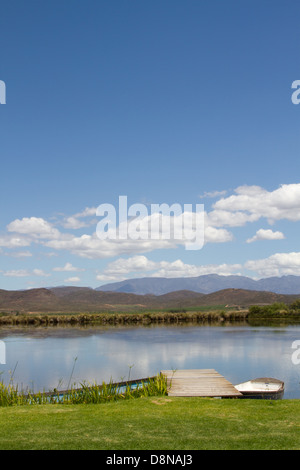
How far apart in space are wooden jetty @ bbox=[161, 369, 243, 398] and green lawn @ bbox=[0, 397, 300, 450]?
1180mm

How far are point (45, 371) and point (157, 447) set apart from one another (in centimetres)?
1612

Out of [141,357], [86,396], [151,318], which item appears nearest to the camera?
[86,396]

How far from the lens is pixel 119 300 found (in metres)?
134

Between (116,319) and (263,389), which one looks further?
(116,319)

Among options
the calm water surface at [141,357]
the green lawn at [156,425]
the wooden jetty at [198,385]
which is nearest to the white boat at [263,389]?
the calm water surface at [141,357]

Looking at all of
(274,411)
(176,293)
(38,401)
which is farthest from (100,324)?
(176,293)

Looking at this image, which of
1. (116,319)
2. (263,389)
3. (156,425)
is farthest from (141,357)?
(116,319)

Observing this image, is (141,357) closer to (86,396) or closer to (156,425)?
(86,396)

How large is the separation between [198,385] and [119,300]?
406 ft

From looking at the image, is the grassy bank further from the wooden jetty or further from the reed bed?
the reed bed

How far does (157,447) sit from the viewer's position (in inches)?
246

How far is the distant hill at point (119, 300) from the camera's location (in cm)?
10575

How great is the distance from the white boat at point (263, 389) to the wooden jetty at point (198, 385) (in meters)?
1.16
